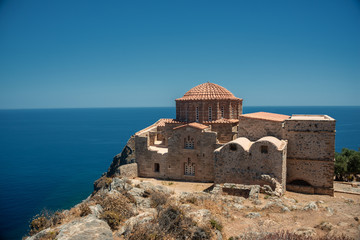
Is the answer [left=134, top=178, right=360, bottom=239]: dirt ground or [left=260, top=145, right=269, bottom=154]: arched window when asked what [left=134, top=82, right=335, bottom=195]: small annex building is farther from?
[left=134, top=178, right=360, bottom=239]: dirt ground

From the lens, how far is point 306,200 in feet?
51.2

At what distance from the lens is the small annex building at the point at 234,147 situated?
16734 mm

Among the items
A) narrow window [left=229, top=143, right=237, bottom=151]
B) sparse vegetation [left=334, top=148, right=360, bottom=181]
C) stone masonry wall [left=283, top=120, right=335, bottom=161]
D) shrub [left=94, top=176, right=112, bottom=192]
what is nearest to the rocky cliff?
shrub [left=94, top=176, right=112, bottom=192]

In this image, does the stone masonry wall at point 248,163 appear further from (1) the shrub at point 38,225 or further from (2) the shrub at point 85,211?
(1) the shrub at point 38,225

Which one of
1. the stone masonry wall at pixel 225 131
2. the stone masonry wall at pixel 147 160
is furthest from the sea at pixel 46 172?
the stone masonry wall at pixel 225 131

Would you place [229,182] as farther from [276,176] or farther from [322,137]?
[322,137]

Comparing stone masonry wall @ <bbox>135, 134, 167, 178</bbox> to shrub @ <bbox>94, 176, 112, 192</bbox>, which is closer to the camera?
shrub @ <bbox>94, 176, 112, 192</bbox>

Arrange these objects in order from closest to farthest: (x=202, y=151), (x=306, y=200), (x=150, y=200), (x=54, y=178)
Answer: (x=150, y=200) < (x=306, y=200) < (x=202, y=151) < (x=54, y=178)

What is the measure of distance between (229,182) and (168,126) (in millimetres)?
7819

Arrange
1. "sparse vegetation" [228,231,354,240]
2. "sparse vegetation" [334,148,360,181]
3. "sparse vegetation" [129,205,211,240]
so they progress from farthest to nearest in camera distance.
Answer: "sparse vegetation" [334,148,360,181] → "sparse vegetation" [129,205,211,240] → "sparse vegetation" [228,231,354,240]

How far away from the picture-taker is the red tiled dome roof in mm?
21750

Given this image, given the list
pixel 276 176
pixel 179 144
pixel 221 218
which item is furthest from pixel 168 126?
pixel 221 218

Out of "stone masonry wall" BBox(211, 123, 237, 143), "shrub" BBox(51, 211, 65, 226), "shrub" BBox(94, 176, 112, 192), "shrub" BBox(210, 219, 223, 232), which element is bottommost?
"shrub" BBox(94, 176, 112, 192)

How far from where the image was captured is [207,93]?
22.2m
